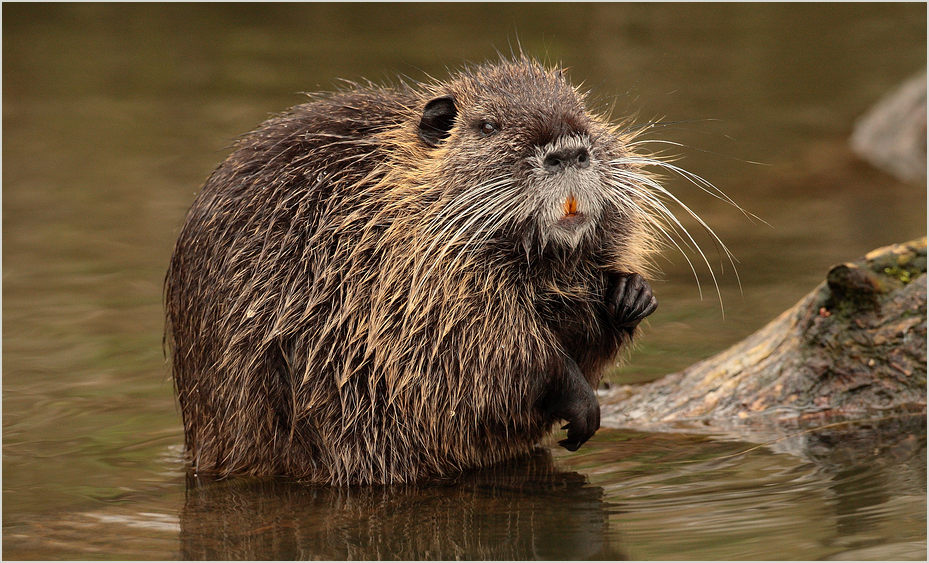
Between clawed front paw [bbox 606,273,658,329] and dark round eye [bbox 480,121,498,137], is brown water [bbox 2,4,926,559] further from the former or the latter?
dark round eye [bbox 480,121,498,137]

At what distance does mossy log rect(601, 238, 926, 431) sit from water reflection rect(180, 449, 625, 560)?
86 cm

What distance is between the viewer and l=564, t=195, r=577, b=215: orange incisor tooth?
453 centimetres

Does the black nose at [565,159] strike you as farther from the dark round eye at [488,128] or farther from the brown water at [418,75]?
the brown water at [418,75]

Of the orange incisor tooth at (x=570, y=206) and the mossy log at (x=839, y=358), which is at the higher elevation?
the orange incisor tooth at (x=570, y=206)

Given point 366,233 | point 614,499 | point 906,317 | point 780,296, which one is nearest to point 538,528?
point 614,499

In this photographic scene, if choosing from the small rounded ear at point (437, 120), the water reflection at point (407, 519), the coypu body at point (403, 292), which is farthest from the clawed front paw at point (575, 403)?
the small rounded ear at point (437, 120)

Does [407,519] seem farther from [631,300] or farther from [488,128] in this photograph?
[488,128]

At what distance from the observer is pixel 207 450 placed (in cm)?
518

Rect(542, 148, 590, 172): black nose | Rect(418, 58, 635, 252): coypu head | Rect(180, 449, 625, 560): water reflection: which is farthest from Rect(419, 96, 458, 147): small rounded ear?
Rect(180, 449, 625, 560): water reflection

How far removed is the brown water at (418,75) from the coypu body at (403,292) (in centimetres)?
24

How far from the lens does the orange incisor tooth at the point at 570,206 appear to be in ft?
14.9

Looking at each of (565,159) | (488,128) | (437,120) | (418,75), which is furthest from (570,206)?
(418,75)

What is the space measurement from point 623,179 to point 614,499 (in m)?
1.13

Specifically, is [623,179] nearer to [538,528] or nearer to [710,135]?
[538,528]
